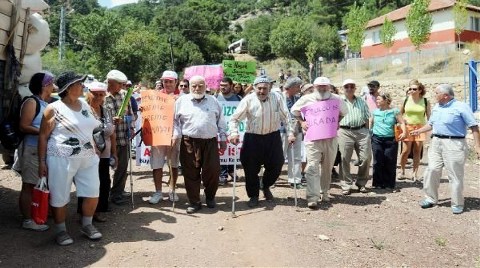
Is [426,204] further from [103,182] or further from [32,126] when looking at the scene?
[32,126]

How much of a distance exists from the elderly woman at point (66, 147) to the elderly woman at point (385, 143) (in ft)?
16.5

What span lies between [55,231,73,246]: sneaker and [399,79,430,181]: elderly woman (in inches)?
233

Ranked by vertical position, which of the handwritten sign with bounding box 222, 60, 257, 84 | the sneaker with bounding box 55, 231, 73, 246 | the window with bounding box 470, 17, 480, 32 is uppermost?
the window with bounding box 470, 17, 480, 32

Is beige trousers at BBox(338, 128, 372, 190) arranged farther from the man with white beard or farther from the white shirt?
the white shirt

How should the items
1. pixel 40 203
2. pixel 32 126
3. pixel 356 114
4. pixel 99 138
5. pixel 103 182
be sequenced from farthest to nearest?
pixel 356 114 → pixel 103 182 → pixel 99 138 → pixel 32 126 → pixel 40 203

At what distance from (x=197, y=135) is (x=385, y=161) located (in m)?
3.53

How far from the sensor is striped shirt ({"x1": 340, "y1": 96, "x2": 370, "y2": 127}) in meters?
7.36

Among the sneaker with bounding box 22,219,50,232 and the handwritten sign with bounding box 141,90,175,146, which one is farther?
the handwritten sign with bounding box 141,90,175,146

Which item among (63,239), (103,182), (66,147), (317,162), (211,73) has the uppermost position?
(211,73)

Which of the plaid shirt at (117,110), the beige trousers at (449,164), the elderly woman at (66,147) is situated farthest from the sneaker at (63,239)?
the beige trousers at (449,164)

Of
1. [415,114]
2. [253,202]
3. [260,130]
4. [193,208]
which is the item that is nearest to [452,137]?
[415,114]

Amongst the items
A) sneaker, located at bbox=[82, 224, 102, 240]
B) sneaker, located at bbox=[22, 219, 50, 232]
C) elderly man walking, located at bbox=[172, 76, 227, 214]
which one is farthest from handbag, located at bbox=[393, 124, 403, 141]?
sneaker, located at bbox=[22, 219, 50, 232]

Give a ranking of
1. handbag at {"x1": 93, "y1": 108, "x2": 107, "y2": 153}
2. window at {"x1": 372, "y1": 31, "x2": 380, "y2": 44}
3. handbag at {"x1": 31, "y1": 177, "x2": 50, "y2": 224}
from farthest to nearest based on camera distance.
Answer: window at {"x1": 372, "y1": 31, "x2": 380, "y2": 44}, handbag at {"x1": 93, "y1": 108, "x2": 107, "y2": 153}, handbag at {"x1": 31, "y1": 177, "x2": 50, "y2": 224}

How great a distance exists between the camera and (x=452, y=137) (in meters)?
6.44
